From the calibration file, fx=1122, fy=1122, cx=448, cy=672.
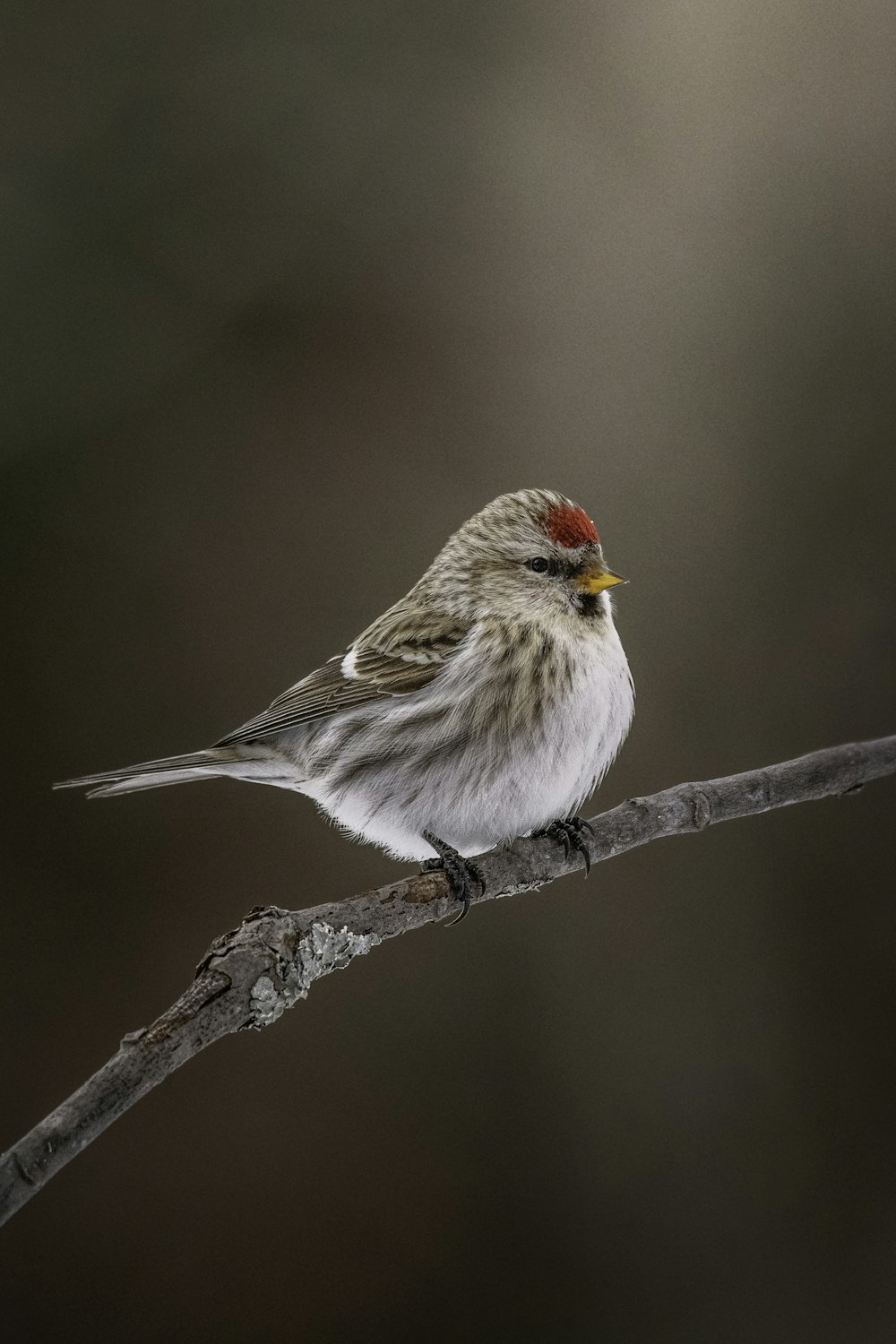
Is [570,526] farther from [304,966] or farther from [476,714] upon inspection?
[304,966]

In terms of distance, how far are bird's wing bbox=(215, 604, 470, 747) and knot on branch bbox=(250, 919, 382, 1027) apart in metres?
0.37

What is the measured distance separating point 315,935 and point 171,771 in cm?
35

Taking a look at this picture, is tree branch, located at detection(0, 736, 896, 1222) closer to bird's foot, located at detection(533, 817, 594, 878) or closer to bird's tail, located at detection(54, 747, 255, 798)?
bird's foot, located at detection(533, 817, 594, 878)

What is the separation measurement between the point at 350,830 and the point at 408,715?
0.15 m

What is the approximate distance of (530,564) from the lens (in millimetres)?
1111

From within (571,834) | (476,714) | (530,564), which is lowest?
(571,834)

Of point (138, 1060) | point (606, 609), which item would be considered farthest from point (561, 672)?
point (138, 1060)

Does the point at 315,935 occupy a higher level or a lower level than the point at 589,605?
lower

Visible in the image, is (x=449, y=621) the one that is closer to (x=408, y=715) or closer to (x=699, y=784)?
(x=408, y=715)

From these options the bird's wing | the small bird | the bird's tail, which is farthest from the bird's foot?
the bird's tail

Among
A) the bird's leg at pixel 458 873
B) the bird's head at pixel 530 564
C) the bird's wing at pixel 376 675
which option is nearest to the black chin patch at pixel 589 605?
the bird's head at pixel 530 564

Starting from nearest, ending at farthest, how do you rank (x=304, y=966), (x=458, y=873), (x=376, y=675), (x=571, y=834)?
1. (x=304, y=966)
2. (x=458, y=873)
3. (x=571, y=834)
4. (x=376, y=675)

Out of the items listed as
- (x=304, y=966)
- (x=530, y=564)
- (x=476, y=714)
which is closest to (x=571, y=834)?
(x=476, y=714)

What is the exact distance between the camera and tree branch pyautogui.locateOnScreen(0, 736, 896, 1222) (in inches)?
22.8
